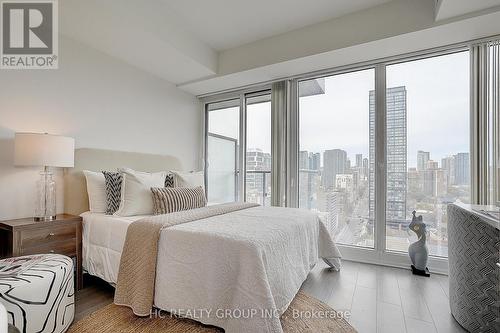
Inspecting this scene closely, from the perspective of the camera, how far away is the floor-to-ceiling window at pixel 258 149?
399cm

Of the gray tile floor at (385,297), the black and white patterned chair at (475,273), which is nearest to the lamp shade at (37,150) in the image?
the gray tile floor at (385,297)

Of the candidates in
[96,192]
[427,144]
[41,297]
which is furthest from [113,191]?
[427,144]

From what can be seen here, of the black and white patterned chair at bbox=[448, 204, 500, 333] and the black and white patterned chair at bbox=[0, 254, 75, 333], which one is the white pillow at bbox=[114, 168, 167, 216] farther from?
the black and white patterned chair at bbox=[448, 204, 500, 333]

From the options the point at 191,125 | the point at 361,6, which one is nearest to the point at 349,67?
the point at 361,6

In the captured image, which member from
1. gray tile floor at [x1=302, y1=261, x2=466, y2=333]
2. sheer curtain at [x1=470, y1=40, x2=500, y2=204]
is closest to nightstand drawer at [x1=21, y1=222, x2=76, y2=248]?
gray tile floor at [x1=302, y1=261, x2=466, y2=333]

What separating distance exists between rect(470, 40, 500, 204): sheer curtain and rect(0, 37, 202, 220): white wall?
370cm

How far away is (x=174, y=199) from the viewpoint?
8.39 ft

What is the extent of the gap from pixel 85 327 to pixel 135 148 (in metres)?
2.15

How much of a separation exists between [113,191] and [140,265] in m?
1.06

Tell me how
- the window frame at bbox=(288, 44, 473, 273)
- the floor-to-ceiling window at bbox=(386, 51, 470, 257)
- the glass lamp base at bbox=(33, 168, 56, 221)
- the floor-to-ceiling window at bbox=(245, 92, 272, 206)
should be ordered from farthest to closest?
the floor-to-ceiling window at bbox=(245, 92, 272, 206) → the window frame at bbox=(288, 44, 473, 273) → the floor-to-ceiling window at bbox=(386, 51, 470, 257) → the glass lamp base at bbox=(33, 168, 56, 221)

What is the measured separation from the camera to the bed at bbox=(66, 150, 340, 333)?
1412 mm

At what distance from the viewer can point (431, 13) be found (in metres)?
2.37

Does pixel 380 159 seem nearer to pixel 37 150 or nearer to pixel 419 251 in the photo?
pixel 419 251

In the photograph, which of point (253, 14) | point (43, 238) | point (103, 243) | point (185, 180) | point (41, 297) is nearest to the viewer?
point (41, 297)
